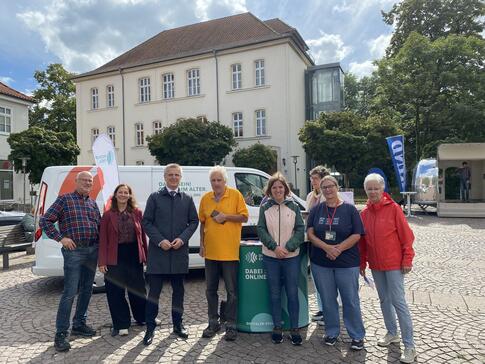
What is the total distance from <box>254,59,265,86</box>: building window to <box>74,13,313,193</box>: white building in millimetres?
76

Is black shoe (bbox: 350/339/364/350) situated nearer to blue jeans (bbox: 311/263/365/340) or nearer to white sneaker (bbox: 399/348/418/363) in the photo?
blue jeans (bbox: 311/263/365/340)

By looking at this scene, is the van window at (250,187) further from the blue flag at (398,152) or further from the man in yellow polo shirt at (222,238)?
the blue flag at (398,152)

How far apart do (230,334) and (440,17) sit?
111 feet

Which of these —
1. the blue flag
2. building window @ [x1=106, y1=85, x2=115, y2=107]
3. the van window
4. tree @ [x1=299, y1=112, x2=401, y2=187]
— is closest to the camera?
the van window

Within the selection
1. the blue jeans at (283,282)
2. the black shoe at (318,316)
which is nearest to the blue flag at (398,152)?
the black shoe at (318,316)

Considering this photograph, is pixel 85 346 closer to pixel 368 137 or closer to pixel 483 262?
pixel 483 262

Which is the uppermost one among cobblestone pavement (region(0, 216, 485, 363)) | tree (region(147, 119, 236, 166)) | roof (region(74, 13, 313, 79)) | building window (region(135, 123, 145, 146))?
roof (region(74, 13, 313, 79))

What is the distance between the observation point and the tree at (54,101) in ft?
141

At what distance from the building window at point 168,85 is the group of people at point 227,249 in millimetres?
31072

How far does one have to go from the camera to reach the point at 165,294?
20.6ft

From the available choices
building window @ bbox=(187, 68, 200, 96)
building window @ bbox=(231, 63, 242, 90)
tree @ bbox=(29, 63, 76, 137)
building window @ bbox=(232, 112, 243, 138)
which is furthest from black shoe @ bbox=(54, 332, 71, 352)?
tree @ bbox=(29, 63, 76, 137)

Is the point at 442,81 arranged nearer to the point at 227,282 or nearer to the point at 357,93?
the point at 227,282

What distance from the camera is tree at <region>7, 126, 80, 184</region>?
21.8 meters

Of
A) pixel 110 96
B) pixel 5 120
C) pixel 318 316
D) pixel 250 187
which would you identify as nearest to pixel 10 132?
pixel 5 120
